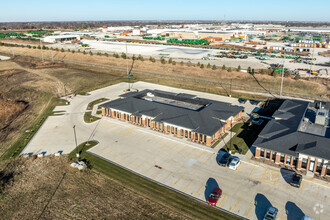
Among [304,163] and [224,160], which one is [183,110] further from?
[304,163]

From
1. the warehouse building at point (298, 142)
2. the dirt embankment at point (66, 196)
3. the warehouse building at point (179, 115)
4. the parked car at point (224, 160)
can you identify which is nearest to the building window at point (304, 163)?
the warehouse building at point (298, 142)

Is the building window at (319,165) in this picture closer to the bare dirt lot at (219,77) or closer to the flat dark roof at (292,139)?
the flat dark roof at (292,139)

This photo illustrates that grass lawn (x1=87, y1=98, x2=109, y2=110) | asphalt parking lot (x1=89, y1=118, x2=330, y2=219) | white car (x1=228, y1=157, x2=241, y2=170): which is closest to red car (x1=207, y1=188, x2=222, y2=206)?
asphalt parking lot (x1=89, y1=118, x2=330, y2=219)

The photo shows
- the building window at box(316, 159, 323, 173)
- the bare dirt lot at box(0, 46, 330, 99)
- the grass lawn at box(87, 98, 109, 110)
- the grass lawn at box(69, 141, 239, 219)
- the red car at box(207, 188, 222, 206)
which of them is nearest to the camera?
the grass lawn at box(69, 141, 239, 219)

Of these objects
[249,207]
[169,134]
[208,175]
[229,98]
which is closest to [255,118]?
[229,98]

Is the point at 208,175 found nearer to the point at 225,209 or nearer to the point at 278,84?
the point at 225,209

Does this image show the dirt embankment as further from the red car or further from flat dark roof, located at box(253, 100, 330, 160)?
flat dark roof, located at box(253, 100, 330, 160)

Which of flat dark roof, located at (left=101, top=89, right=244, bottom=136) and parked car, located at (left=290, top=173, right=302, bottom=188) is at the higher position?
flat dark roof, located at (left=101, top=89, right=244, bottom=136)
